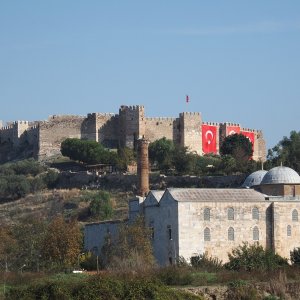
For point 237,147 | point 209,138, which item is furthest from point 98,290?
point 209,138

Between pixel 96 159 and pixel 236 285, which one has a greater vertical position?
pixel 96 159

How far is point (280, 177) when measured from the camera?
165 feet

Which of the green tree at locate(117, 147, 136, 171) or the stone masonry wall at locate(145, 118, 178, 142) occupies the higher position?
the stone masonry wall at locate(145, 118, 178, 142)

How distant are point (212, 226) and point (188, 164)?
24.8m

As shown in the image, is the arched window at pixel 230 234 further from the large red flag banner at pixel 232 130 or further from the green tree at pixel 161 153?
the large red flag banner at pixel 232 130

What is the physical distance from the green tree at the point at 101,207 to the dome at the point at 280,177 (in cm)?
1412

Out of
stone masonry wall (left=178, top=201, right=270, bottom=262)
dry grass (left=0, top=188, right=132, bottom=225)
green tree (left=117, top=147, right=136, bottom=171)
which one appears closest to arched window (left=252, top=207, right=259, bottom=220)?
stone masonry wall (left=178, top=201, right=270, bottom=262)

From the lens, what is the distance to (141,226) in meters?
46.7

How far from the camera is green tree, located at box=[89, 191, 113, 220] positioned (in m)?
62.8

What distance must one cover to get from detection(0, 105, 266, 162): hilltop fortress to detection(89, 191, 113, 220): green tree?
13.4 m

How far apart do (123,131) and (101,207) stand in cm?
1766

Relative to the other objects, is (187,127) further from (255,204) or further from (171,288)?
(171,288)

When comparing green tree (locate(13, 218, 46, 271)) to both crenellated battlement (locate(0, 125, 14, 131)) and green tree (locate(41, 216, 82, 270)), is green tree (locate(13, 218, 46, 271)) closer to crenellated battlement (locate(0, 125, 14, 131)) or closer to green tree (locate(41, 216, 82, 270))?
green tree (locate(41, 216, 82, 270))

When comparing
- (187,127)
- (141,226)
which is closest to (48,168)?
(187,127)
